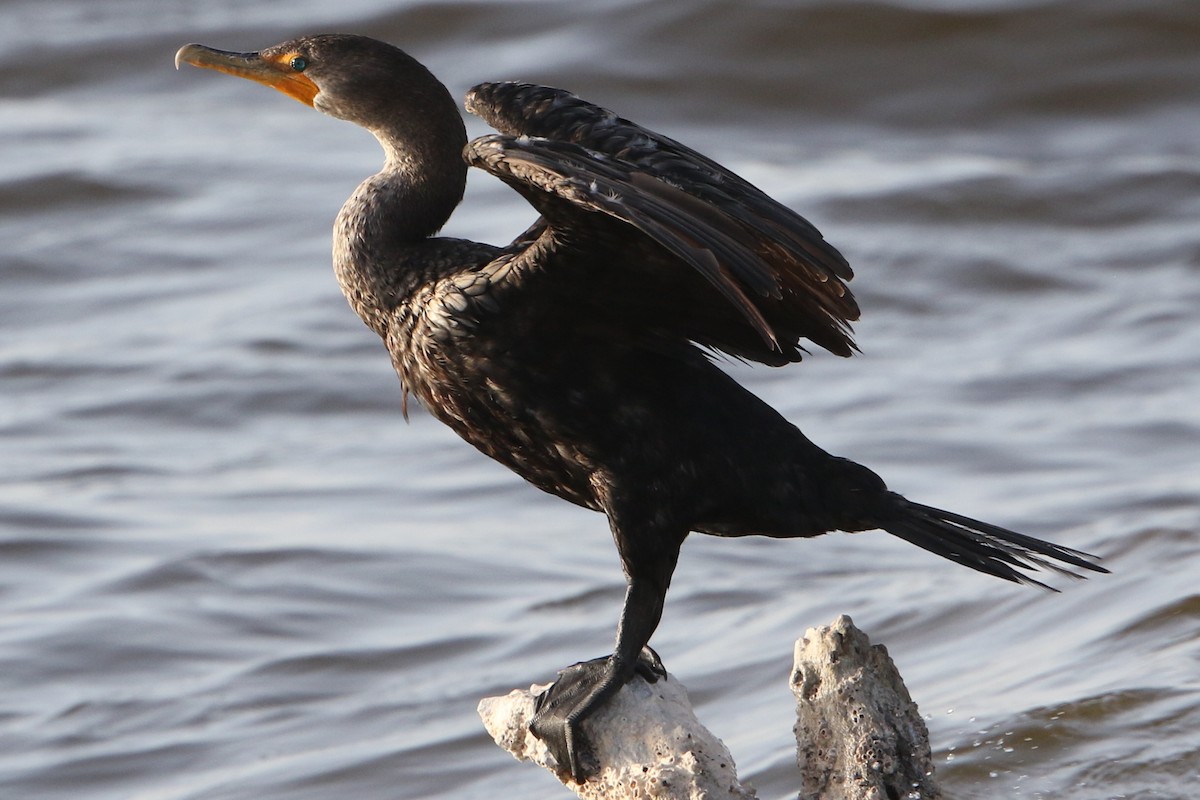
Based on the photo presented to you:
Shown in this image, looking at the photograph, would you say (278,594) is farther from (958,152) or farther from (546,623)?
(958,152)

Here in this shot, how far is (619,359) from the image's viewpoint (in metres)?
3.88

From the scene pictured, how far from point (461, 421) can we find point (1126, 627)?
2754 mm

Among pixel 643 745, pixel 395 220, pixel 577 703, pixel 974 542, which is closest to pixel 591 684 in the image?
pixel 577 703

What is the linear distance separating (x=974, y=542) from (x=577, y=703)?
2.81ft

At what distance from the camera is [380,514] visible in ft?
25.6

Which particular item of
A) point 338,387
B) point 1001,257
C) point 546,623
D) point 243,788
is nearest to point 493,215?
point 338,387

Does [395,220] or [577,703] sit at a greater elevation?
[395,220]

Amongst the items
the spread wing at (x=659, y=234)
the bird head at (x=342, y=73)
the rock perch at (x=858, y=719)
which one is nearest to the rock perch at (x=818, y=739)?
the rock perch at (x=858, y=719)

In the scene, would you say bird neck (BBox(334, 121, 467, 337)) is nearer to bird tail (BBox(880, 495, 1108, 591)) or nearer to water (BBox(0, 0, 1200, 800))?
bird tail (BBox(880, 495, 1108, 591))

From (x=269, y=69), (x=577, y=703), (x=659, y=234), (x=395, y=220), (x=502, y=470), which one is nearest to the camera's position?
(x=659, y=234)

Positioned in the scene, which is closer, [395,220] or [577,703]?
[577,703]

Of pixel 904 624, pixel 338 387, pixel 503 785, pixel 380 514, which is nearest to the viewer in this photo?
pixel 503 785

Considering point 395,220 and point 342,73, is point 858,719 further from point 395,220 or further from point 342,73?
point 342,73

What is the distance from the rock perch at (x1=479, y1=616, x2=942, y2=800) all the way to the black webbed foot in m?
0.02
